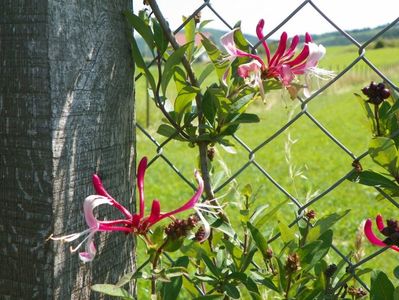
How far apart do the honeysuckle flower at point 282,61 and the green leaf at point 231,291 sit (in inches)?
10.0

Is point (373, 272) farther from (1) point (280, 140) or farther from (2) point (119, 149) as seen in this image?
(1) point (280, 140)

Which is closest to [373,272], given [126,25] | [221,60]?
[221,60]

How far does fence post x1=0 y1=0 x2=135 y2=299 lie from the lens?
2.20 feet

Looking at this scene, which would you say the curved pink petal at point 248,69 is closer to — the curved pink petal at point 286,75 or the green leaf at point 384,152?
the curved pink petal at point 286,75

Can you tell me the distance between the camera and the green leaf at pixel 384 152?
0.72 m

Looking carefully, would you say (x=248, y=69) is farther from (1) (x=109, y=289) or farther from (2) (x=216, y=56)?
(1) (x=109, y=289)

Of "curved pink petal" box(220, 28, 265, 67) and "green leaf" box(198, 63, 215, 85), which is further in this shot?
"green leaf" box(198, 63, 215, 85)

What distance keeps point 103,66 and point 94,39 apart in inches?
1.5

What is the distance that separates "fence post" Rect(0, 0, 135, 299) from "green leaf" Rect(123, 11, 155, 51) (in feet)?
0.04

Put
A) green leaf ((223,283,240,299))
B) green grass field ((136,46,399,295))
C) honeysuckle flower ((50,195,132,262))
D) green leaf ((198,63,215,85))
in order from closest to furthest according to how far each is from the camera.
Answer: honeysuckle flower ((50,195,132,262)) → green leaf ((223,283,240,299)) → green leaf ((198,63,215,85)) → green grass field ((136,46,399,295))

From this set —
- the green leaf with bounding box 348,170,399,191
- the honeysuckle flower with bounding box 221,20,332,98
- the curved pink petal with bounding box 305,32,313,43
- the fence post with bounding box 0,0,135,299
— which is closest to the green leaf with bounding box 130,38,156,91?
the fence post with bounding box 0,0,135,299

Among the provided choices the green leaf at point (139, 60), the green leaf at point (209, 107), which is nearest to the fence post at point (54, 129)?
the green leaf at point (139, 60)

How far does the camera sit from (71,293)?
28.6 inches

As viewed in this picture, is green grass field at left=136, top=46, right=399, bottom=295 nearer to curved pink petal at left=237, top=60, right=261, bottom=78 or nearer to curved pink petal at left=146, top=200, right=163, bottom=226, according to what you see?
curved pink petal at left=237, top=60, right=261, bottom=78
